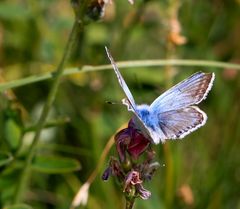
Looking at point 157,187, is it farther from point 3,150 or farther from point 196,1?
point 196,1

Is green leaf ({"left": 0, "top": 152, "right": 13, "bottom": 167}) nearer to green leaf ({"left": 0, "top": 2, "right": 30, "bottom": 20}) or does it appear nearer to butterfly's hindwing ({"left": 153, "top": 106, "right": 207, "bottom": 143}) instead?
butterfly's hindwing ({"left": 153, "top": 106, "right": 207, "bottom": 143})

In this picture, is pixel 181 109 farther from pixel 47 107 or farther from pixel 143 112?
pixel 47 107

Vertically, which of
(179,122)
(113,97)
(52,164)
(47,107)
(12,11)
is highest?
(12,11)

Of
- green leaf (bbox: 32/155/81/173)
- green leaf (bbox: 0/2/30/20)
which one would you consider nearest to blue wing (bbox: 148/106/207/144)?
green leaf (bbox: 32/155/81/173)

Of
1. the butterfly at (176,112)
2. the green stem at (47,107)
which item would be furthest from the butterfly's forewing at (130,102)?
the green stem at (47,107)

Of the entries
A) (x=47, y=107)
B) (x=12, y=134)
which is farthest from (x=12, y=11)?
(x=47, y=107)

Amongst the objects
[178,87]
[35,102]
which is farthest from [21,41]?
[178,87]
